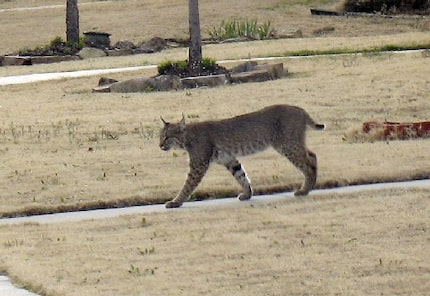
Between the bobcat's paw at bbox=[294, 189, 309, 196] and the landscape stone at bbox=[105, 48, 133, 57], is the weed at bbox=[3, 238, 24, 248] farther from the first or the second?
the landscape stone at bbox=[105, 48, 133, 57]

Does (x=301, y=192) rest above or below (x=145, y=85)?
above

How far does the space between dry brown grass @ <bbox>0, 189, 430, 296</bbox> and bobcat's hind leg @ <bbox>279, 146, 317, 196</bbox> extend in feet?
1.67

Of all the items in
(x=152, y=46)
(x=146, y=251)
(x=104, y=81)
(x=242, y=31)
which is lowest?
(x=152, y=46)

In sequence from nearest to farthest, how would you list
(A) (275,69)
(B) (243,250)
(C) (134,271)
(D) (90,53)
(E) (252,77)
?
(C) (134,271) → (B) (243,250) → (E) (252,77) → (A) (275,69) → (D) (90,53)

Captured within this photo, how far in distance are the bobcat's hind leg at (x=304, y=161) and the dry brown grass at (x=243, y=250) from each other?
508mm

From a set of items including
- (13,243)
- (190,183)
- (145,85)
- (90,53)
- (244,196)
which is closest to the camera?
(13,243)

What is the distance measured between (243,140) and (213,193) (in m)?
0.67

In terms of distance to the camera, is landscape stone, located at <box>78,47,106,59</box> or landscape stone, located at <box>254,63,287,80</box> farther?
landscape stone, located at <box>78,47,106,59</box>

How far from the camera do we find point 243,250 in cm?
1089

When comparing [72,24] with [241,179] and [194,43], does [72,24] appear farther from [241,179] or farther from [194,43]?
[241,179]

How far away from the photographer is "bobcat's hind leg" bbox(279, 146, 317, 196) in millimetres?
13977

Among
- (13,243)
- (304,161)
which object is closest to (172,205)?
(304,161)

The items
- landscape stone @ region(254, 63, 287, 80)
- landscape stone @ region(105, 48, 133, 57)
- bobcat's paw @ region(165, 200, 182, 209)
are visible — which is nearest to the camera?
bobcat's paw @ region(165, 200, 182, 209)

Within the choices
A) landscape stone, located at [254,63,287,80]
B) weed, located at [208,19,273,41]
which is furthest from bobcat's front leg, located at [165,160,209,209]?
weed, located at [208,19,273,41]
